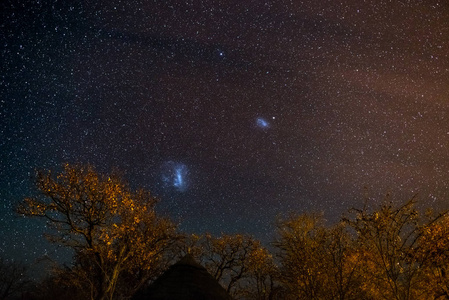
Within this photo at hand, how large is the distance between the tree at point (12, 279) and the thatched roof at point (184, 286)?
222 feet

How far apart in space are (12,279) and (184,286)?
70336 mm

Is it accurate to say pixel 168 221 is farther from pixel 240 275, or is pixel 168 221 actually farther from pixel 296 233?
pixel 240 275

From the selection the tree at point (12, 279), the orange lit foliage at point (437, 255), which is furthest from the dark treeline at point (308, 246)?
the tree at point (12, 279)

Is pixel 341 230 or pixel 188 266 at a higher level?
pixel 341 230

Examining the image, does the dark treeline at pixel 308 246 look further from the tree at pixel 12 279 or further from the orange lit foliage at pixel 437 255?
the tree at pixel 12 279

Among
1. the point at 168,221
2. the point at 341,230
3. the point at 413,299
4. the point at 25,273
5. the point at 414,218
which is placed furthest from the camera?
the point at 25,273

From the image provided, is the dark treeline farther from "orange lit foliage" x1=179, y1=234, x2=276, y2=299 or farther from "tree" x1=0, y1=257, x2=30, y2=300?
"tree" x1=0, y1=257, x2=30, y2=300

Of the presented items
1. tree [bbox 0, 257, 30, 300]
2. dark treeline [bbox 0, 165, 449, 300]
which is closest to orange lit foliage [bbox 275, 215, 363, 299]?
dark treeline [bbox 0, 165, 449, 300]

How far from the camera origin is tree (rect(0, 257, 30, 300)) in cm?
6719

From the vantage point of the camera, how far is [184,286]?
16422mm

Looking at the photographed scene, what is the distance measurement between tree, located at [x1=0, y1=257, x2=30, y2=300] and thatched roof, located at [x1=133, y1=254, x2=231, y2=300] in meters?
67.6

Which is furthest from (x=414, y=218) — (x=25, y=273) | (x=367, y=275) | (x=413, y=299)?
(x=25, y=273)

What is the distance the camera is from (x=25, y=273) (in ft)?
234

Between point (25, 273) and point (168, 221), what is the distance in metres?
57.8
